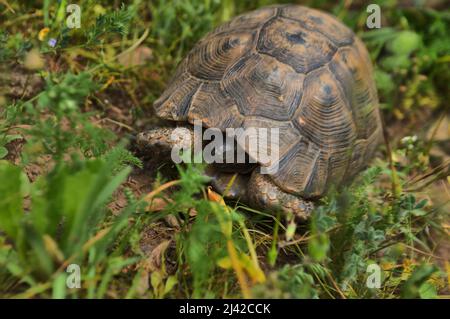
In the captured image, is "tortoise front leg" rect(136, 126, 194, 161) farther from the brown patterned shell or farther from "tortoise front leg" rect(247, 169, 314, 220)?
"tortoise front leg" rect(247, 169, 314, 220)

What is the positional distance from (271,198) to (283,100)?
62 centimetres

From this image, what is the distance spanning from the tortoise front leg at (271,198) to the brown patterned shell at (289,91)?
5cm

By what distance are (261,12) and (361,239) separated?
1785mm

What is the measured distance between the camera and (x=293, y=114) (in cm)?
280

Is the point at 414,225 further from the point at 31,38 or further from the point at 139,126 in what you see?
the point at 31,38

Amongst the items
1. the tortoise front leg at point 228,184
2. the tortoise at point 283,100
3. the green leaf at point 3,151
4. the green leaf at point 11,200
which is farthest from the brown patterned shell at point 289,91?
the green leaf at point 11,200

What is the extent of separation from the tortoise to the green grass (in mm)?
172

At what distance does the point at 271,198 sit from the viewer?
8.69 feet

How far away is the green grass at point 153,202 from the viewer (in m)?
1.91

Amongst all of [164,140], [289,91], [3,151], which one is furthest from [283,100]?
[3,151]

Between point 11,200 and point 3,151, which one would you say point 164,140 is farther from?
point 11,200

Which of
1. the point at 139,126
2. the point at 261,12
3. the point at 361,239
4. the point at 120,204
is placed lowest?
the point at 361,239
